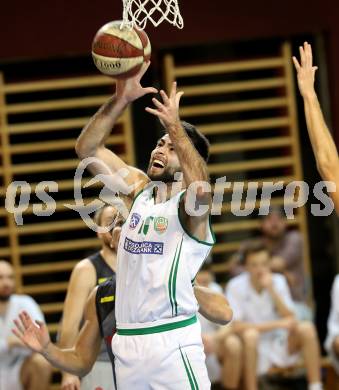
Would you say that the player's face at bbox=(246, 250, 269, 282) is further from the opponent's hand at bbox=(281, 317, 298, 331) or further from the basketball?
the basketball

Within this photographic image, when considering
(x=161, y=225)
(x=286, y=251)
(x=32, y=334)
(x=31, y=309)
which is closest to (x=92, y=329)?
(x=32, y=334)

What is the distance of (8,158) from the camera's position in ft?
33.4

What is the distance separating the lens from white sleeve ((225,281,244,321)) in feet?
30.3

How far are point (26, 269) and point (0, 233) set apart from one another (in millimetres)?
450

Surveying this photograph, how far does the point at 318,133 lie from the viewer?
14.9 ft

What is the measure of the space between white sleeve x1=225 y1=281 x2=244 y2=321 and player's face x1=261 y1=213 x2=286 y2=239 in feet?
2.62

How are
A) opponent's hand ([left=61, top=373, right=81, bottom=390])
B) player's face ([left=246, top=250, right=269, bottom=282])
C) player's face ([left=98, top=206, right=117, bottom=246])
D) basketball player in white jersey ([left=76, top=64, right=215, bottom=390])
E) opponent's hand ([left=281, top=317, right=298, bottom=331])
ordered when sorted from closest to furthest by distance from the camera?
basketball player in white jersey ([left=76, top=64, right=215, bottom=390])
opponent's hand ([left=61, top=373, right=81, bottom=390])
player's face ([left=98, top=206, right=117, bottom=246])
opponent's hand ([left=281, top=317, right=298, bottom=331])
player's face ([left=246, top=250, right=269, bottom=282])

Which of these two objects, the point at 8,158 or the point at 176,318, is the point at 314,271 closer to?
the point at 8,158

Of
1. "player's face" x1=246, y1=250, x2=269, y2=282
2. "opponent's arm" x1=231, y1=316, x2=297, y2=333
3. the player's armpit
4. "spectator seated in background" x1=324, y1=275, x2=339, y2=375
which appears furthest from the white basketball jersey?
"player's face" x1=246, y1=250, x2=269, y2=282

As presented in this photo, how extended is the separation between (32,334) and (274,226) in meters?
5.38

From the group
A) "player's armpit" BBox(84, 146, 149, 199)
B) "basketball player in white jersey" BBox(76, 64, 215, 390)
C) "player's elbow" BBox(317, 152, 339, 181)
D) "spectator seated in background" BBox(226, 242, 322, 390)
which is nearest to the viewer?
"player's elbow" BBox(317, 152, 339, 181)

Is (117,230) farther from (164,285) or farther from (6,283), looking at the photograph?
(6,283)

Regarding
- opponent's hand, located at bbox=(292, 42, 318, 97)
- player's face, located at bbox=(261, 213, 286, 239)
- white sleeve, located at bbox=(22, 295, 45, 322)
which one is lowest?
white sleeve, located at bbox=(22, 295, 45, 322)

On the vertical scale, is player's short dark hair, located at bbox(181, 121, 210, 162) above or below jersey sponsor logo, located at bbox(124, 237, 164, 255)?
above
